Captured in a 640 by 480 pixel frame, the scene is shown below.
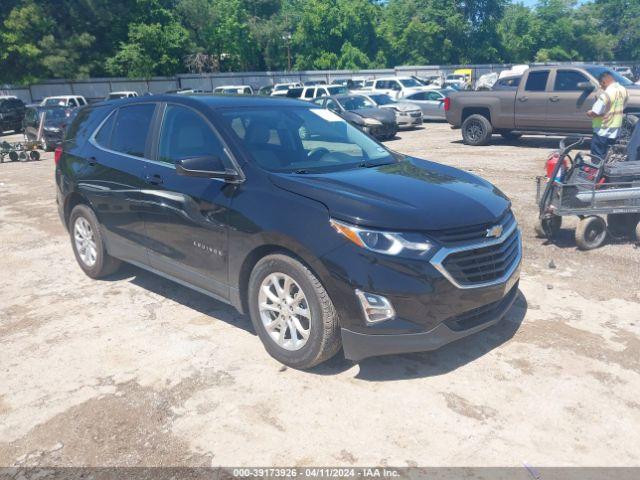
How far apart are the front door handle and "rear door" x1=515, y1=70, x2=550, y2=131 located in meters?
11.3

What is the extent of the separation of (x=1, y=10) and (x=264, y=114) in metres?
40.0

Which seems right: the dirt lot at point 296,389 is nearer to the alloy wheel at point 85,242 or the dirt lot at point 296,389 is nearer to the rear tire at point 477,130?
the alloy wheel at point 85,242

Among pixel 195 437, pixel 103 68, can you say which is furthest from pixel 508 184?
pixel 103 68

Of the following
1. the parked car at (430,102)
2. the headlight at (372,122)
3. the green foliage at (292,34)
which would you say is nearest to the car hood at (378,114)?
the headlight at (372,122)

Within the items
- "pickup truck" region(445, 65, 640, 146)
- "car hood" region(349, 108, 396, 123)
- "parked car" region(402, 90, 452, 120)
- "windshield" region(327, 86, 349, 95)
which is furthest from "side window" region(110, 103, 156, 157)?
"parked car" region(402, 90, 452, 120)

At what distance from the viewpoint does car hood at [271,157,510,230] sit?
3461 millimetres

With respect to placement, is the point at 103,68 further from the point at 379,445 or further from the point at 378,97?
the point at 379,445

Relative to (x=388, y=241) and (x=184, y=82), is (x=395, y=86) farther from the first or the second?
(x=388, y=241)

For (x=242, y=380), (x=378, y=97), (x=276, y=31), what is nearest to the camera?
(x=242, y=380)

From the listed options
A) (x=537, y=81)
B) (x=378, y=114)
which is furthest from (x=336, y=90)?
(x=537, y=81)

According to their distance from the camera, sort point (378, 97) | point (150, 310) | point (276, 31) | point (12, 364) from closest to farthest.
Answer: point (12, 364) → point (150, 310) → point (378, 97) → point (276, 31)

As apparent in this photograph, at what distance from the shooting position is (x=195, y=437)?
3.17 metres

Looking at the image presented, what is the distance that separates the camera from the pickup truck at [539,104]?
1286 cm

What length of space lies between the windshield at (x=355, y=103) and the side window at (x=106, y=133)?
13.8 m
